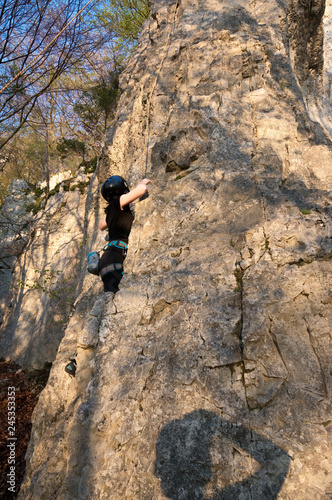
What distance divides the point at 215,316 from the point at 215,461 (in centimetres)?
134

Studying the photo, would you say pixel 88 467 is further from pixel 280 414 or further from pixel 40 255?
pixel 40 255

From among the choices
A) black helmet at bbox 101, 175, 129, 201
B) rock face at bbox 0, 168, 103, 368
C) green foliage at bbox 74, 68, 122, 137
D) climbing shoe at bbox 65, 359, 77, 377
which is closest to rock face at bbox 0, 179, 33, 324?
rock face at bbox 0, 168, 103, 368

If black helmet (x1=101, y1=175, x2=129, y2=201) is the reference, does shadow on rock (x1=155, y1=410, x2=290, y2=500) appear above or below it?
below

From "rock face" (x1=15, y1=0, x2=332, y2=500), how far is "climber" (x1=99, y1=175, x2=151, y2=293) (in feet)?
0.70

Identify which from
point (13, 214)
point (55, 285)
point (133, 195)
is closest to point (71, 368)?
point (133, 195)

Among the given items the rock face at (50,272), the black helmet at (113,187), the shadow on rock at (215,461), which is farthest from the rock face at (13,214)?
the shadow on rock at (215,461)

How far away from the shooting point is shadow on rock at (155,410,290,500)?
242cm

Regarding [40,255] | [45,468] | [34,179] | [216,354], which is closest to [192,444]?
[216,354]

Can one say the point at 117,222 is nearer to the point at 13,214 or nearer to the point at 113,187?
the point at 113,187

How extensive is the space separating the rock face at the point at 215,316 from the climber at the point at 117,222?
0.70 ft

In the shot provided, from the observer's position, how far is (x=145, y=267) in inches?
170

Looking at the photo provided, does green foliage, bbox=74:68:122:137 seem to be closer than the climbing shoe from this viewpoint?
No

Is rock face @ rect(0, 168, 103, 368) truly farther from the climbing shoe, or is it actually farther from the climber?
the climbing shoe

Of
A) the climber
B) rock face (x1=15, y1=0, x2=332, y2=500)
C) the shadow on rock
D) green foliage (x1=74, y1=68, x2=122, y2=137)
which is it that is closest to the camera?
the shadow on rock
